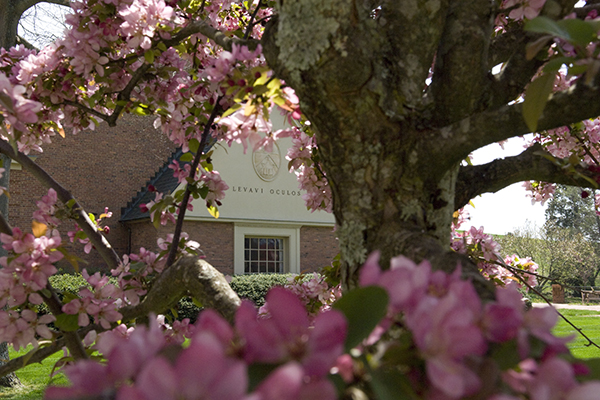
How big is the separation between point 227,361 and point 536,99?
2.36 feet

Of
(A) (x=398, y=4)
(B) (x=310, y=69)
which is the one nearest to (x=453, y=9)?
(A) (x=398, y=4)

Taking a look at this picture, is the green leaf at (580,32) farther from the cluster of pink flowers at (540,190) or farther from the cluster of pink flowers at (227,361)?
the cluster of pink flowers at (540,190)

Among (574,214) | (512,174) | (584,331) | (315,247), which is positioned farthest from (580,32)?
(574,214)

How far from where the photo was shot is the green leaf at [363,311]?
49cm

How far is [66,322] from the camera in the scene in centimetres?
→ 149

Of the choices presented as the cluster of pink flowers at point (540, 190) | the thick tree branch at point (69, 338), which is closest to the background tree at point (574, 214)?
the cluster of pink flowers at point (540, 190)

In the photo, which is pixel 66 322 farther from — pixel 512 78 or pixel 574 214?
pixel 574 214

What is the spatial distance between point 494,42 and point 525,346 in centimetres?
147

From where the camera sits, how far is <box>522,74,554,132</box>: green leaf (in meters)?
0.82

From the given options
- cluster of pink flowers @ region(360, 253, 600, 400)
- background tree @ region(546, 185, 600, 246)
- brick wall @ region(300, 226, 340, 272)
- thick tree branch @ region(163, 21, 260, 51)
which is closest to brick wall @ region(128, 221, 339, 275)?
brick wall @ region(300, 226, 340, 272)

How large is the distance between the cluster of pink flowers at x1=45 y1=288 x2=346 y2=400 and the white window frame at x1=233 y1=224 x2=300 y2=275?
1232cm

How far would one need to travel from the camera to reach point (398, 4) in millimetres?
1271

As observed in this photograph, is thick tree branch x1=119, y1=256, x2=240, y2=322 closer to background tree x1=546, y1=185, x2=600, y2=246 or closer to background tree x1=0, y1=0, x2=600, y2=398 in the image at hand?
background tree x1=0, y1=0, x2=600, y2=398

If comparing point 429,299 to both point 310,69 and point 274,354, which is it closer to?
point 274,354
